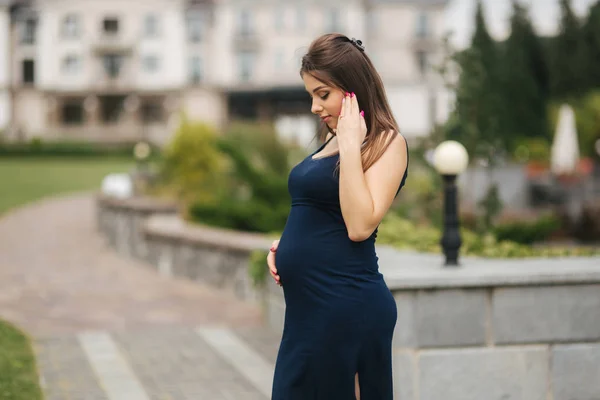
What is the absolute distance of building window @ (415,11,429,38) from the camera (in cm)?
5344

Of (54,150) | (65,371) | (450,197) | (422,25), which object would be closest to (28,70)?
(54,150)

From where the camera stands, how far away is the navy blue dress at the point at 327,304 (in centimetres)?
270

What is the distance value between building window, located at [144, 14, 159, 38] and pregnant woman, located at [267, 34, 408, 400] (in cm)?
4960

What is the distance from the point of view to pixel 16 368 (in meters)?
5.66

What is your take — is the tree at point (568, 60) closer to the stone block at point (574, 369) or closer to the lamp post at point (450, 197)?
the lamp post at point (450, 197)

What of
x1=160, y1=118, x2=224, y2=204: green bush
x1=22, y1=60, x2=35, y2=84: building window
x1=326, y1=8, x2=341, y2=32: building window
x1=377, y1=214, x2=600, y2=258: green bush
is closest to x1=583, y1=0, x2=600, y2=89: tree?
x1=160, y1=118, x2=224, y2=204: green bush

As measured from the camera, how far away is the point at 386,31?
5281 cm

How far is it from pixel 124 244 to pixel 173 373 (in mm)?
7067

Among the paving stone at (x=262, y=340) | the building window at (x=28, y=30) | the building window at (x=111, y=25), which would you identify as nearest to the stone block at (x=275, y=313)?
the paving stone at (x=262, y=340)

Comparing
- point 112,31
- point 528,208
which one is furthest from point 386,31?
point 528,208

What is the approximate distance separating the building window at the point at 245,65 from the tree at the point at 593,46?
23.8 meters

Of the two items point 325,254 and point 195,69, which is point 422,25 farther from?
point 325,254

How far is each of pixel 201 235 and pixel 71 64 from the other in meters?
43.1

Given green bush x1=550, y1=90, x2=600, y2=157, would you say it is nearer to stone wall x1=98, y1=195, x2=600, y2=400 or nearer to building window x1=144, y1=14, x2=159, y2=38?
stone wall x1=98, y1=195, x2=600, y2=400
